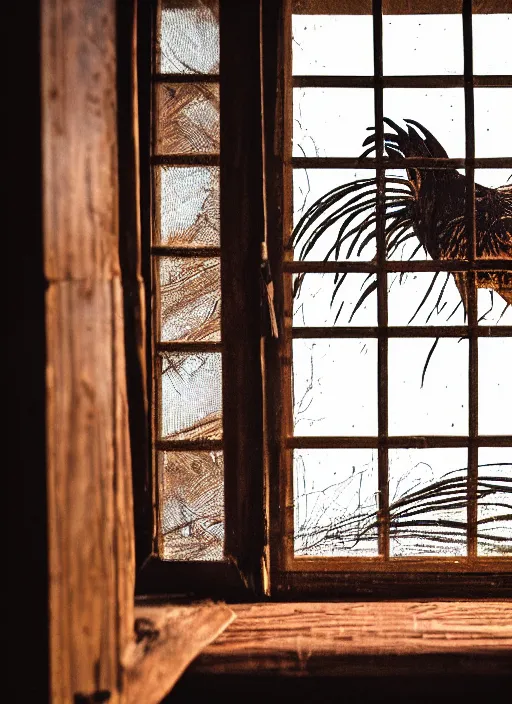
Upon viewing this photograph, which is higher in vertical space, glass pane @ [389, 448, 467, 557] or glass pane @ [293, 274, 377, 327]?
glass pane @ [293, 274, 377, 327]

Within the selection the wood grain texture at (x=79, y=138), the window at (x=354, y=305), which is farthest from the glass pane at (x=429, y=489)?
the wood grain texture at (x=79, y=138)

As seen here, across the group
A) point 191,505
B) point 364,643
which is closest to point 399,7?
point 191,505

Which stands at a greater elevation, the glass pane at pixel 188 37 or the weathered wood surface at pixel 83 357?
the glass pane at pixel 188 37

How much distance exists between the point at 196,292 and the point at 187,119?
35cm

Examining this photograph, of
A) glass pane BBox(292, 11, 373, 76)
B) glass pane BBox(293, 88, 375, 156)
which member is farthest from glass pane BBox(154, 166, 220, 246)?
glass pane BBox(292, 11, 373, 76)

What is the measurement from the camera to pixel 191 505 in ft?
4.23

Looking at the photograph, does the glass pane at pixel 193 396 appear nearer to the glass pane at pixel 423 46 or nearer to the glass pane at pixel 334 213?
the glass pane at pixel 334 213

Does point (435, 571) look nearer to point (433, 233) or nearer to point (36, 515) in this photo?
point (433, 233)

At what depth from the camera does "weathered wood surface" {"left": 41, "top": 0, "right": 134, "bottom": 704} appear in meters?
0.75

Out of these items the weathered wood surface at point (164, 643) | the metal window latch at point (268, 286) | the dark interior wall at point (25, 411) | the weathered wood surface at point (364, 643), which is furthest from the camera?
the metal window latch at point (268, 286)

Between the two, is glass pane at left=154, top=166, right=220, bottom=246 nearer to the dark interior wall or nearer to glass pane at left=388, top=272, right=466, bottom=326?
glass pane at left=388, top=272, right=466, bottom=326

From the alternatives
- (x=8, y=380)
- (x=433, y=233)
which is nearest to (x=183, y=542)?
(x=8, y=380)

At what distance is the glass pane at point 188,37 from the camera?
49.8 inches

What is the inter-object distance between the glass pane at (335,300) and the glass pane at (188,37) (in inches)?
18.8
